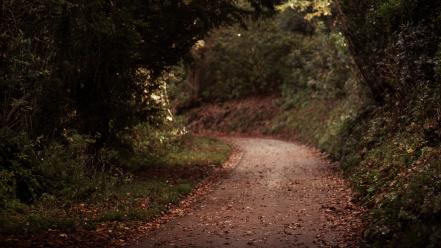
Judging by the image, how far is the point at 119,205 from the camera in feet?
38.9

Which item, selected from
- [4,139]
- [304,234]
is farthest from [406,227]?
[4,139]

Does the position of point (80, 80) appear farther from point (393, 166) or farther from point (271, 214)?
point (393, 166)

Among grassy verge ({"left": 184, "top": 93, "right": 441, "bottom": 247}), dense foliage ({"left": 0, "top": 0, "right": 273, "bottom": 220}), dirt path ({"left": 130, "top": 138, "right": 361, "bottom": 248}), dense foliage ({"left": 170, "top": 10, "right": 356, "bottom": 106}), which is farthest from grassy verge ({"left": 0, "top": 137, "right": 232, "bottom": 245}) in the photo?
dense foliage ({"left": 170, "top": 10, "right": 356, "bottom": 106})

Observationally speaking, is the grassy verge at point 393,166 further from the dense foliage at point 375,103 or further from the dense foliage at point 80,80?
the dense foliage at point 80,80

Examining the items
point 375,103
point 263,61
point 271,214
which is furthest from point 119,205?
point 263,61

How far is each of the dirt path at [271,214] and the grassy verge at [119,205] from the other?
87cm

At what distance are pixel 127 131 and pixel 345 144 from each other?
8036 mm

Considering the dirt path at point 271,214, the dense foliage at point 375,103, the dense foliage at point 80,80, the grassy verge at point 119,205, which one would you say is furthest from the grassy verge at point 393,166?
the dense foliage at point 80,80

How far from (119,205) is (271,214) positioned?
3.49 m

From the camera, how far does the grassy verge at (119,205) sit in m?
9.66

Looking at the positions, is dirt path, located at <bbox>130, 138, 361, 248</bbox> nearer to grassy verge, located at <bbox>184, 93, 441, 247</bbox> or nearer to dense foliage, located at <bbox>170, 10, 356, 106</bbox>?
grassy verge, located at <bbox>184, 93, 441, 247</bbox>

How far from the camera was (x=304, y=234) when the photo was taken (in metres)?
9.79

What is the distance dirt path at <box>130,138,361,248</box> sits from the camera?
943 centimetres

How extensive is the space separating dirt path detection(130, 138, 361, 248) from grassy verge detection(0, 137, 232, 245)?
866 millimetres
